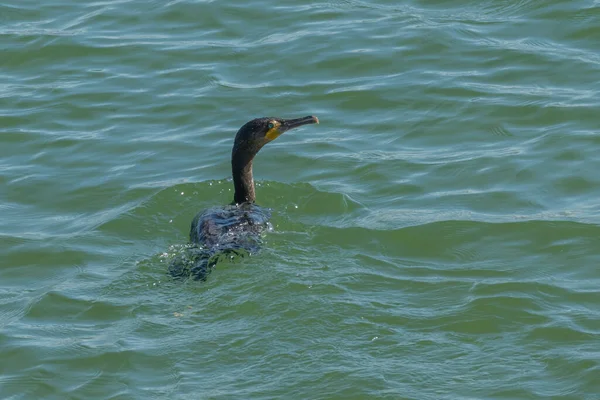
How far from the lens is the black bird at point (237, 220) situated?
8.61 m

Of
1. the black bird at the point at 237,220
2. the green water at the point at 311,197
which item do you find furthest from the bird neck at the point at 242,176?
the green water at the point at 311,197

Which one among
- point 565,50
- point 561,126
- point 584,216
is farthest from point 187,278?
point 565,50

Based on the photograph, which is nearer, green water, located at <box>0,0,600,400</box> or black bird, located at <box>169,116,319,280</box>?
green water, located at <box>0,0,600,400</box>

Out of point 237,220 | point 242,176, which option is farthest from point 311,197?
point 237,220

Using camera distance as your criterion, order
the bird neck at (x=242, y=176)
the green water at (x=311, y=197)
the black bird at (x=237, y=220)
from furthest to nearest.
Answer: the bird neck at (x=242, y=176), the black bird at (x=237, y=220), the green water at (x=311, y=197)

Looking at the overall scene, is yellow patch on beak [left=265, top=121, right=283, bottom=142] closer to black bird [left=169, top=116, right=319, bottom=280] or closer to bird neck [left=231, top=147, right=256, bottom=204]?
black bird [left=169, top=116, right=319, bottom=280]

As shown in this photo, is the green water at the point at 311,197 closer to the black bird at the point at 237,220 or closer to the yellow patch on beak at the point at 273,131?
the black bird at the point at 237,220

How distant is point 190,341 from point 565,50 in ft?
21.3

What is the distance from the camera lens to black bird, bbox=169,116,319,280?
28.2 feet

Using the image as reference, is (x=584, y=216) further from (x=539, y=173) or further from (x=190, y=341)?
(x=190, y=341)

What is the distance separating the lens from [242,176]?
32.4 feet

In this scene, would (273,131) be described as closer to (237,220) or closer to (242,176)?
(242,176)

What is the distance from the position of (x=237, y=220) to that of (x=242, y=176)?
0.79 m

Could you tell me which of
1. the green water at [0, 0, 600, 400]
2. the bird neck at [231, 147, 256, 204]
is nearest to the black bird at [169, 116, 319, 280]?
the bird neck at [231, 147, 256, 204]
